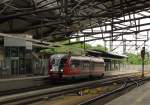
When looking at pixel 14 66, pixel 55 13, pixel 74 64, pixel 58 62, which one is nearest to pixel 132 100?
pixel 58 62

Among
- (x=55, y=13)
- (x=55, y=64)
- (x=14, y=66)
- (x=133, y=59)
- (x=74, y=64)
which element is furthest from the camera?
(x=133, y=59)

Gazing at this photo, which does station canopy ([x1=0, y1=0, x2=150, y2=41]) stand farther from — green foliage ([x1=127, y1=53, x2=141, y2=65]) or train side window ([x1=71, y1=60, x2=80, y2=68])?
green foliage ([x1=127, y1=53, x2=141, y2=65])

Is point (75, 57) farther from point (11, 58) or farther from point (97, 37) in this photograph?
point (97, 37)

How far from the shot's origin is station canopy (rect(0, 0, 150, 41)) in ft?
140

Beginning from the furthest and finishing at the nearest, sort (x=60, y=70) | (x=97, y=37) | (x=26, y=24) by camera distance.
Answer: (x=97, y=37)
(x=26, y=24)
(x=60, y=70)

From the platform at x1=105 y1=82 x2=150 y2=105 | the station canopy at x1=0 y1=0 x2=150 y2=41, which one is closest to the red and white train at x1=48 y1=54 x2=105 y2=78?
the station canopy at x1=0 y1=0 x2=150 y2=41

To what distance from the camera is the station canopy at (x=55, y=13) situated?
140ft

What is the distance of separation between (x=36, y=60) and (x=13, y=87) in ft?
46.8

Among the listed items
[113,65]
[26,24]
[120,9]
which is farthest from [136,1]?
[113,65]

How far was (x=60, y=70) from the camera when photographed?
4134 cm

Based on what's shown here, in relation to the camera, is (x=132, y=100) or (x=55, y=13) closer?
(x=132, y=100)

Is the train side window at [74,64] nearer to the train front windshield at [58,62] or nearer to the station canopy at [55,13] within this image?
the train front windshield at [58,62]

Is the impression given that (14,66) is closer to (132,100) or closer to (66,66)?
(66,66)

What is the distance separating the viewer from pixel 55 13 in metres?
53.6
